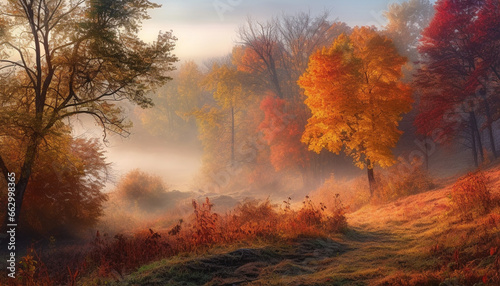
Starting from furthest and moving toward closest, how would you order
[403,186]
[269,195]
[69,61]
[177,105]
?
1. [177,105]
2. [403,186]
3. [269,195]
4. [69,61]

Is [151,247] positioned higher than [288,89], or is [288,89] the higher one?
[288,89]

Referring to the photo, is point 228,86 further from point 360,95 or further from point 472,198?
point 472,198

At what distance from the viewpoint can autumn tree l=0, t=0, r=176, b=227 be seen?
1179 cm

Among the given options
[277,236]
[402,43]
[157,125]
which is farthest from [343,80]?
[157,125]

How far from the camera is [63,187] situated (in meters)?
14.4

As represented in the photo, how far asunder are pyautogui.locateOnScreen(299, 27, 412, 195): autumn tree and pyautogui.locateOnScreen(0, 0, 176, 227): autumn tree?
845cm

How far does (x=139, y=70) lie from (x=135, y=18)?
2.12 metres

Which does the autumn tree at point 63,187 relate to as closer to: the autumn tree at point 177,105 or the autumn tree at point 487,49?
the autumn tree at point 487,49

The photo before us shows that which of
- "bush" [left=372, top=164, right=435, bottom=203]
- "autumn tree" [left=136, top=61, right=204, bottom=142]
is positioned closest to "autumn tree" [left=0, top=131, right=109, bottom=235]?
"bush" [left=372, top=164, right=435, bottom=203]

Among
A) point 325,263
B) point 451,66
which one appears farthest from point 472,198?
point 451,66

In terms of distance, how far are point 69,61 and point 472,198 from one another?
14641mm

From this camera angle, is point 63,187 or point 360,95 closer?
point 63,187

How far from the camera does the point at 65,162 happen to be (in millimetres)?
12781

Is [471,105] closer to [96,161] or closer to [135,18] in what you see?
[135,18]
